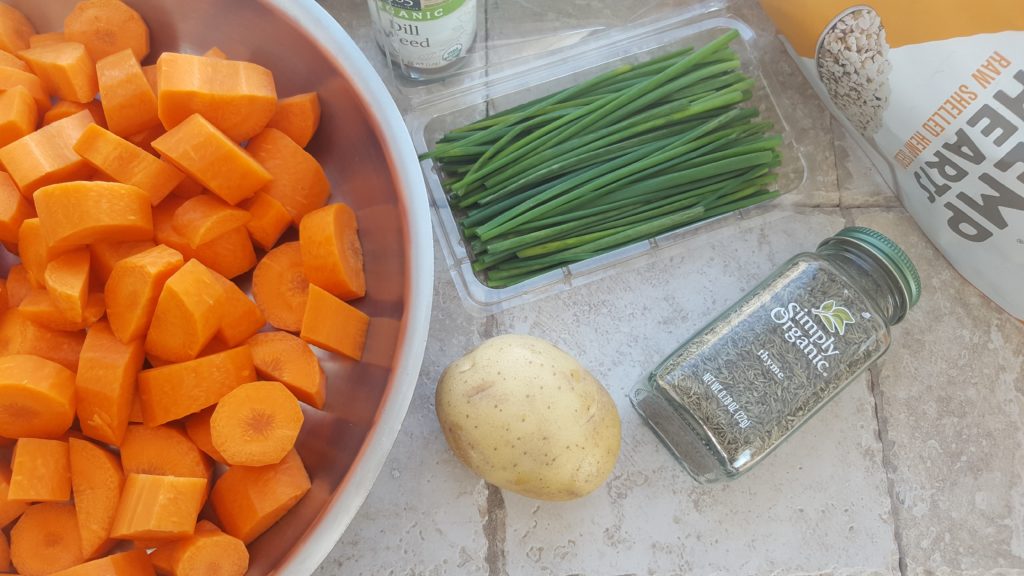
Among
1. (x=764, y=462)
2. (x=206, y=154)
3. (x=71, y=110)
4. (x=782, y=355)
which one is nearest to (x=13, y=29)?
(x=71, y=110)

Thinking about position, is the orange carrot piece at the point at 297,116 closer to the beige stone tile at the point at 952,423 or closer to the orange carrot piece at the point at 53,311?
the orange carrot piece at the point at 53,311

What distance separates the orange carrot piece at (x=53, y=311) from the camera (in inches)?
39.1

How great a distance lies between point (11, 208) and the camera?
1.01m

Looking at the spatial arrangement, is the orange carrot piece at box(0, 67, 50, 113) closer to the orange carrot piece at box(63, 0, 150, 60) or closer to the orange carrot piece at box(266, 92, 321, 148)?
the orange carrot piece at box(63, 0, 150, 60)

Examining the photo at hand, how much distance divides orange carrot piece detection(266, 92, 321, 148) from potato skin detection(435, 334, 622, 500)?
0.41m

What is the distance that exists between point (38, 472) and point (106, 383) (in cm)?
13

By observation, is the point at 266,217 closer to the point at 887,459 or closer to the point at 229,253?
the point at 229,253

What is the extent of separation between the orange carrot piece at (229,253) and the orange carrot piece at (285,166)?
8 centimetres


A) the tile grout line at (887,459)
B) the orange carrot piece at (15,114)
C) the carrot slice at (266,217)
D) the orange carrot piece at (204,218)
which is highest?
the orange carrot piece at (15,114)

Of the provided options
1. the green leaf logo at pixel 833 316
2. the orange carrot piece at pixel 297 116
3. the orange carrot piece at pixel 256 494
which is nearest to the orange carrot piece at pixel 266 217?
the orange carrot piece at pixel 297 116

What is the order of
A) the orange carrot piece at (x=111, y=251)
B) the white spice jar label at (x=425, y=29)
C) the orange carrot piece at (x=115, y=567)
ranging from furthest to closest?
the white spice jar label at (x=425, y=29)
the orange carrot piece at (x=111, y=251)
the orange carrot piece at (x=115, y=567)

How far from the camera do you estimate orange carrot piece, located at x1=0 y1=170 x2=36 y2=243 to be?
1006 mm

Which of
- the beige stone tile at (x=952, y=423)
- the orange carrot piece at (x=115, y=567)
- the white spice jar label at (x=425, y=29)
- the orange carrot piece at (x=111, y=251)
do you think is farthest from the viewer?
the beige stone tile at (x=952, y=423)

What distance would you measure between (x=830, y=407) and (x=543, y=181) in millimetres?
610
